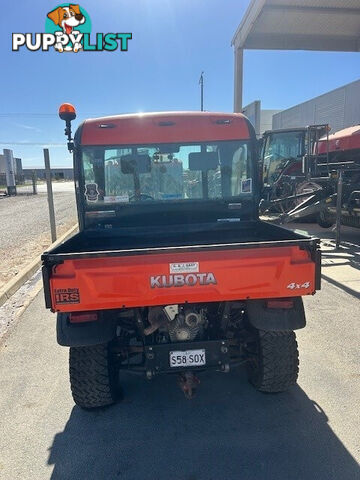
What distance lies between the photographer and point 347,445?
2.59m

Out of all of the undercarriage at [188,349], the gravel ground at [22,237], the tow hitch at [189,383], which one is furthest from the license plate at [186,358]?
the gravel ground at [22,237]

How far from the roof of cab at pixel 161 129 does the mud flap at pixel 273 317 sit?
2.01 m

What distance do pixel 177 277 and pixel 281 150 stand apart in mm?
11679

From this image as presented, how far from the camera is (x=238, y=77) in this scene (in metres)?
14.1

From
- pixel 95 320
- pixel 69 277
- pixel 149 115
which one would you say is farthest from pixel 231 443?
pixel 149 115

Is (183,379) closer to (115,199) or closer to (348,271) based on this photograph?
(115,199)

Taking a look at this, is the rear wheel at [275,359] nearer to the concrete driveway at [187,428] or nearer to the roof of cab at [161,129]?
the concrete driveway at [187,428]

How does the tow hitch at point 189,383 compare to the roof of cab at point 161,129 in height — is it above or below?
below

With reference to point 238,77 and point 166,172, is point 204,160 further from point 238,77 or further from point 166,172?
point 238,77

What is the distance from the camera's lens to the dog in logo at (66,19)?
→ 35.1ft

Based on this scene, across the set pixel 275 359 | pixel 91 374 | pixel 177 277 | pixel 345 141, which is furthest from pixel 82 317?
pixel 345 141

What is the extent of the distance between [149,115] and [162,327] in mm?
2338

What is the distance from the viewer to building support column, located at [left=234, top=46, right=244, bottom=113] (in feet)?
45.5

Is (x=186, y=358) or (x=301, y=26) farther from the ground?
(x=301, y=26)
